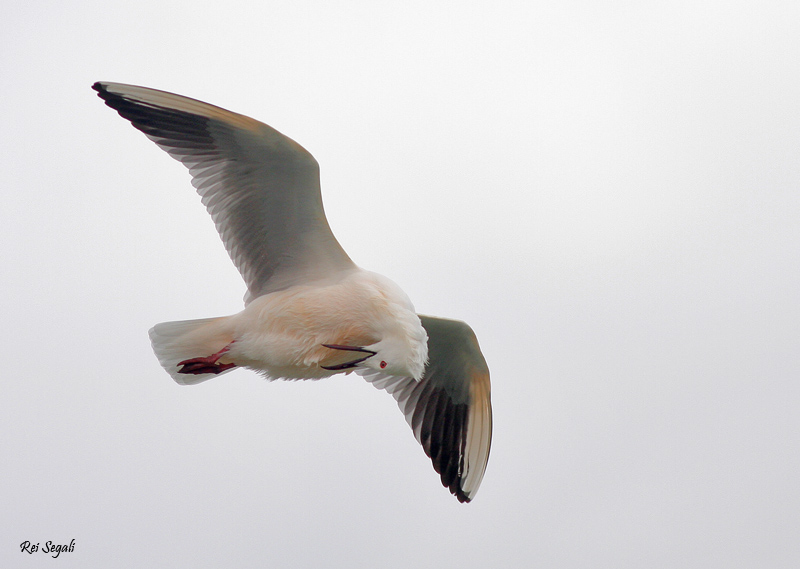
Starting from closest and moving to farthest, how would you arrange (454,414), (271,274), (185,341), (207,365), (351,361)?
(351,361), (207,365), (185,341), (271,274), (454,414)

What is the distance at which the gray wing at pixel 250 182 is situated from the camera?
712cm

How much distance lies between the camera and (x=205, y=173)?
24.3 feet

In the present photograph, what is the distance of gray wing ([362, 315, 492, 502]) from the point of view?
8.67 meters

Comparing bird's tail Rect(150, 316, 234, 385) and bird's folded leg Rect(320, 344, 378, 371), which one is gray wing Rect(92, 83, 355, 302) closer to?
bird's tail Rect(150, 316, 234, 385)

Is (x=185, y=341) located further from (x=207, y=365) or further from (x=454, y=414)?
(x=454, y=414)

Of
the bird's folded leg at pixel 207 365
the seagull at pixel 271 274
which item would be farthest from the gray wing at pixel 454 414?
the bird's folded leg at pixel 207 365

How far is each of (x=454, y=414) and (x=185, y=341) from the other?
113 inches

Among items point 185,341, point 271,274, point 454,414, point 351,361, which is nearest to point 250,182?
point 271,274

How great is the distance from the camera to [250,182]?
738 centimetres

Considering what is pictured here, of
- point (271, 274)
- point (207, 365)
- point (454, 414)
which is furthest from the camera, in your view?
point (454, 414)

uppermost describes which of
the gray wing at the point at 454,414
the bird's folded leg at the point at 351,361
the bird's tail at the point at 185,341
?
the bird's tail at the point at 185,341

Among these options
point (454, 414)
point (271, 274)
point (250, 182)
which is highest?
point (250, 182)

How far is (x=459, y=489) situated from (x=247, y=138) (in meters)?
4.05

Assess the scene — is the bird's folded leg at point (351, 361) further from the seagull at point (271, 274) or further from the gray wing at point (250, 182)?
the gray wing at point (250, 182)
